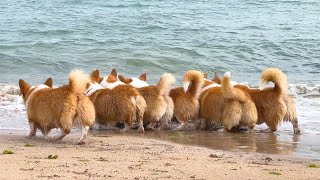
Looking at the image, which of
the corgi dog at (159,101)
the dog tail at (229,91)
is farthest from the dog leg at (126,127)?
the dog tail at (229,91)

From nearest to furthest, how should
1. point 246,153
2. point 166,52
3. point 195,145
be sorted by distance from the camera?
point 246,153
point 195,145
point 166,52

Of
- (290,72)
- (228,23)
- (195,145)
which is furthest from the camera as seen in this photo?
(228,23)

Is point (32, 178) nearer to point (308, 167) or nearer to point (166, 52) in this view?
point (308, 167)

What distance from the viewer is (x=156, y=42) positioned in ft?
63.5

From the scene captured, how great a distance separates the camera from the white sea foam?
30.2ft

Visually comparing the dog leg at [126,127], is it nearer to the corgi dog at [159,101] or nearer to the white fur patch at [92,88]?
the corgi dog at [159,101]

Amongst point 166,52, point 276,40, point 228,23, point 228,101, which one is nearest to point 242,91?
point 228,101

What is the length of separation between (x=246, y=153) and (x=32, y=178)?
292 cm

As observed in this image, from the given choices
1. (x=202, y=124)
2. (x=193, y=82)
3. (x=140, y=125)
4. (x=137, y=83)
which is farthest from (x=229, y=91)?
(x=137, y=83)

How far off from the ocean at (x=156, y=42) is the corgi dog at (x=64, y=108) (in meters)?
1.30

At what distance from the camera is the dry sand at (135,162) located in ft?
17.5

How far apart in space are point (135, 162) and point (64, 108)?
1751 millimetres

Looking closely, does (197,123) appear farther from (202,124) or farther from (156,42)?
(156,42)

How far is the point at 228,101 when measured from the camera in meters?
8.83
